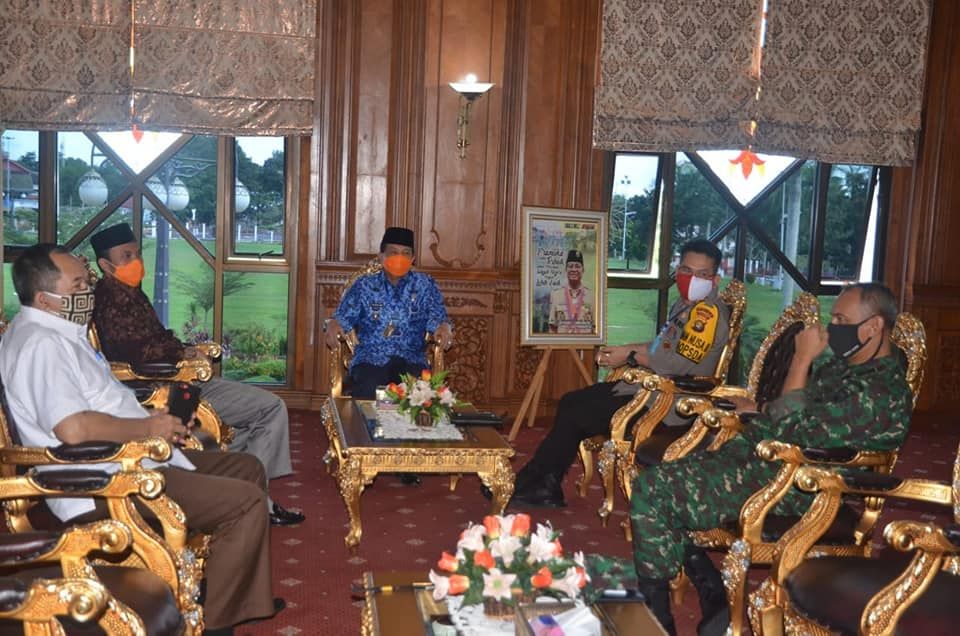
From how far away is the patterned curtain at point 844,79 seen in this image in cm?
712

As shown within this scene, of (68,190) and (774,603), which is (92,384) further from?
(68,190)

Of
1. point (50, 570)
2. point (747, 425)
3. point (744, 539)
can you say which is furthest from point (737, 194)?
point (50, 570)

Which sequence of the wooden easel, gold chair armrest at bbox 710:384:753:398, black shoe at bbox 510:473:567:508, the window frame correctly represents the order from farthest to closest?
the window frame, the wooden easel, black shoe at bbox 510:473:567:508, gold chair armrest at bbox 710:384:753:398

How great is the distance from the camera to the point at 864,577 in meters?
2.61

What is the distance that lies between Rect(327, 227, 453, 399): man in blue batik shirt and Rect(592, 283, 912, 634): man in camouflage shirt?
2.29 metres

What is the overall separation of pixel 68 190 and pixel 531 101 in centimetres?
336

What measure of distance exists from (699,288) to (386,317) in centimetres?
181

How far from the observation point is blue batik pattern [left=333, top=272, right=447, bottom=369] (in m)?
5.50

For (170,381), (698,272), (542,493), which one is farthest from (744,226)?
(170,381)

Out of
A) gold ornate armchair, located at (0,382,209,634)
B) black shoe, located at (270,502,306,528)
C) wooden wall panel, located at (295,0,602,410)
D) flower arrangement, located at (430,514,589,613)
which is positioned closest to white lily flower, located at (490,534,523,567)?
flower arrangement, located at (430,514,589,613)

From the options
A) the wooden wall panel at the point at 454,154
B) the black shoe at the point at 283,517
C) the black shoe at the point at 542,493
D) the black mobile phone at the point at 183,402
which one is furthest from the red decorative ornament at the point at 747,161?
the black mobile phone at the point at 183,402

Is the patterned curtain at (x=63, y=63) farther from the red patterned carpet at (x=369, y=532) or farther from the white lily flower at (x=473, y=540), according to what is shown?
the white lily flower at (x=473, y=540)

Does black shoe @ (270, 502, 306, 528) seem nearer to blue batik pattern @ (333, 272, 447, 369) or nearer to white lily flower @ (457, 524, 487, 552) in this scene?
blue batik pattern @ (333, 272, 447, 369)

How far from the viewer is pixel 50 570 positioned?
97.7 inches
